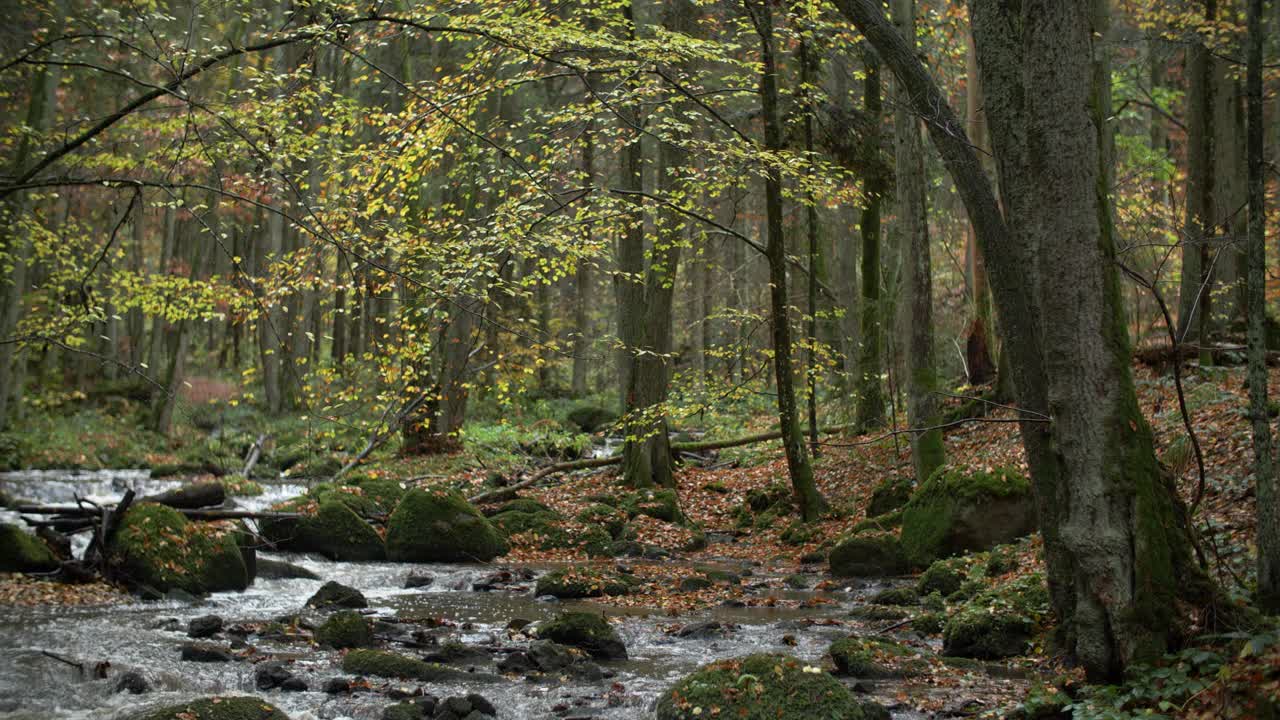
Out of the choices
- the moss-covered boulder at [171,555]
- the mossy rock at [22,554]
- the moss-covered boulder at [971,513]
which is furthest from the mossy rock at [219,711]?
the moss-covered boulder at [971,513]

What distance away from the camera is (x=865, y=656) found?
7.08 metres

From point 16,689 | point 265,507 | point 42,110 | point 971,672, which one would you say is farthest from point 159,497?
point 971,672

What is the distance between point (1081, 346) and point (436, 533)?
31.7 ft

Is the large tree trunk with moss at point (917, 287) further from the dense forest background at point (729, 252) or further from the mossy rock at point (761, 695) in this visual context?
the mossy rock at point (761, 695)

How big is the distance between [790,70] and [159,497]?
13003 mm

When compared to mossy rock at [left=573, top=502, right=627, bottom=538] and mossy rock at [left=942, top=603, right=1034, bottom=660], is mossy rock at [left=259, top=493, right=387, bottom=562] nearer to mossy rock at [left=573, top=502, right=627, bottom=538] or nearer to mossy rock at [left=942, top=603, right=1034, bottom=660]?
mossy rock at [left=573, top=502, right=627, bottom=538]

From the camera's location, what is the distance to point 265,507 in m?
15.6

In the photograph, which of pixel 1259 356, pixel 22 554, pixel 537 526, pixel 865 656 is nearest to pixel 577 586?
pixel 537 526

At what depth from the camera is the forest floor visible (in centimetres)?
650

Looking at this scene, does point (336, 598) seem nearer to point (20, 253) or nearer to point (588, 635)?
point (588, 635)

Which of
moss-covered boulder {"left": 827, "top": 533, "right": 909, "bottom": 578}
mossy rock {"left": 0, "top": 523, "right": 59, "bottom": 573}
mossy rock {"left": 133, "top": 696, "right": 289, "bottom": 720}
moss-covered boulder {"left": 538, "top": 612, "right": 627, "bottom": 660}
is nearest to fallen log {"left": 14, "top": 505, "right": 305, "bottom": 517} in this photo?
mossy rock {"left": 0, "top": 523, "right": 59, "bottom": 573}

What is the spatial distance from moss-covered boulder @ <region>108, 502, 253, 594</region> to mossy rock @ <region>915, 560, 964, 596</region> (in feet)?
25.4

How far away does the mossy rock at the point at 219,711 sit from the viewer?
560 cm

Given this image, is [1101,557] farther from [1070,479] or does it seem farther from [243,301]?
[243,301]
